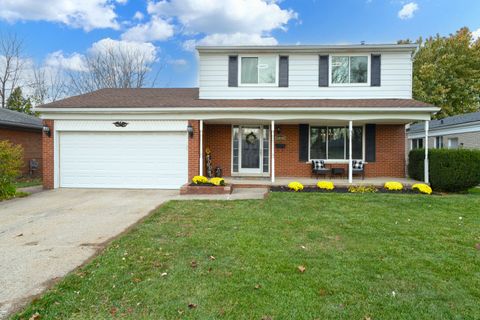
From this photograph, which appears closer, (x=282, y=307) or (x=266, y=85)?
(x=282, y=307)

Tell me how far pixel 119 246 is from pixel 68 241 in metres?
1.05

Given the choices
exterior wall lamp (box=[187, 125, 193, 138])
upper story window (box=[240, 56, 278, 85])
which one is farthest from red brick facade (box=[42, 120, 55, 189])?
upper story window (box=[240, 56, 278, 85])

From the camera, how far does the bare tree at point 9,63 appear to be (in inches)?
872

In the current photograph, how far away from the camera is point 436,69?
24531 millimetres

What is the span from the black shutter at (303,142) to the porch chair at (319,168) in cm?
48

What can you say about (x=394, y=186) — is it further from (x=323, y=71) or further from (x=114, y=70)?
(x=114, y=70)

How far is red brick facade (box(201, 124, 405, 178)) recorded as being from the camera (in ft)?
38.0

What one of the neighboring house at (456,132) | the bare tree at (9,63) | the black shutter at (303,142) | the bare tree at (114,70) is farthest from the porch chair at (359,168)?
the bare tree at (9,63)

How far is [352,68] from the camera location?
11414 millimetres

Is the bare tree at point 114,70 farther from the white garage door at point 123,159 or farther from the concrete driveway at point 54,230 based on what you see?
the concrete driveway at point 54,230

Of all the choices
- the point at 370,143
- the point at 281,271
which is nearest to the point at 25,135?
the point at 281,271

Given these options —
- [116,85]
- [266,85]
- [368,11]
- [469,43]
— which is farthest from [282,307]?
[469,43]

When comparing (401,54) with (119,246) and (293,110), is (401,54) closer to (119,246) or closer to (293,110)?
(293,110)

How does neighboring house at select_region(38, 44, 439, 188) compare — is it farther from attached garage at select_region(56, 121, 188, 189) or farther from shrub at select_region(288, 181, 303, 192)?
shrub at select_region(288, 181, 303, 192)
